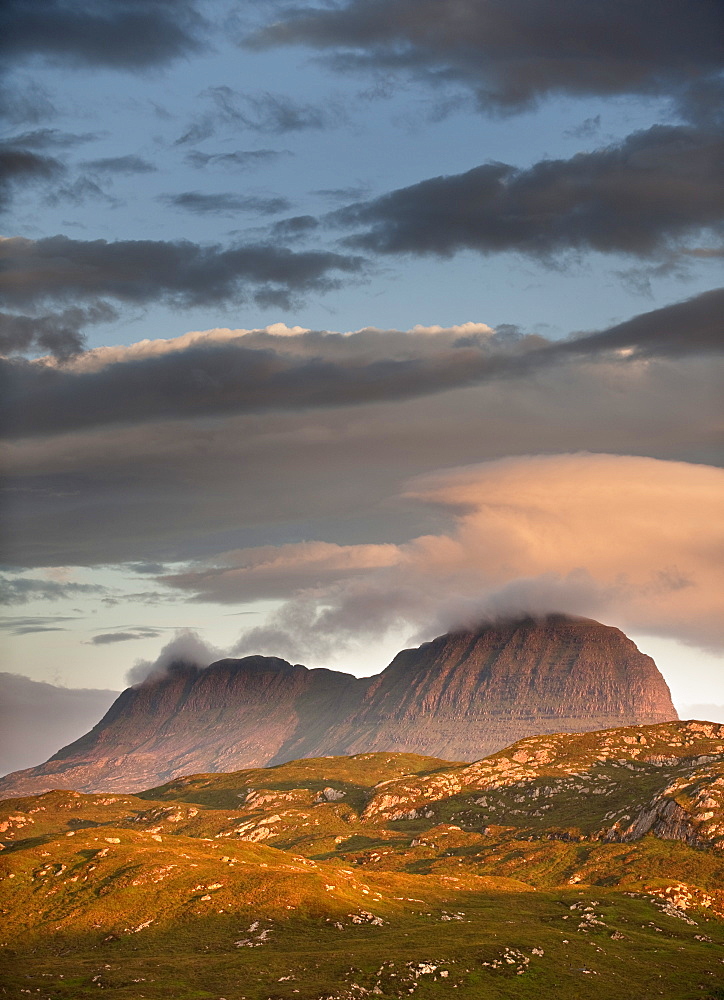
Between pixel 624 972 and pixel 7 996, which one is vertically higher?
pixel 7 996

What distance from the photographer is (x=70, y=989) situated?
16350cm

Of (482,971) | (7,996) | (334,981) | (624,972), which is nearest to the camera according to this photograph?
(7,996)

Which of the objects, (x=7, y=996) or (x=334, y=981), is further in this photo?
(x=334, y=981)

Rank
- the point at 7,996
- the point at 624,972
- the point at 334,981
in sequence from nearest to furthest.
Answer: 1. the point at 7,996
2. the point at 334,981
3. the point at 624,972

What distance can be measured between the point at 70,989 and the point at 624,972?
105 meters

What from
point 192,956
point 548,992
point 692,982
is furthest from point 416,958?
point 692,982

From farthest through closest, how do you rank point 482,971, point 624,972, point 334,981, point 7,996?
point 624,972 → point 482,971 → point 334,981 → point 7,996

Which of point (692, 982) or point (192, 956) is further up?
point (192, 956)

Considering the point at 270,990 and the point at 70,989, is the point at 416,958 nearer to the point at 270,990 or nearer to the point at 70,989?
the point at 270,990

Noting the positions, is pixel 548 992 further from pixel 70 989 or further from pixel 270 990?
pixel 70 989

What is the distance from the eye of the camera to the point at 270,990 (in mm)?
164625

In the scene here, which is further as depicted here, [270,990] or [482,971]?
[482,971]

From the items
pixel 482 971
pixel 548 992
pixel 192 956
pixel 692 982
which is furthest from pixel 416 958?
pixel 692 982

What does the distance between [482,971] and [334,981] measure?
30.3 meters
